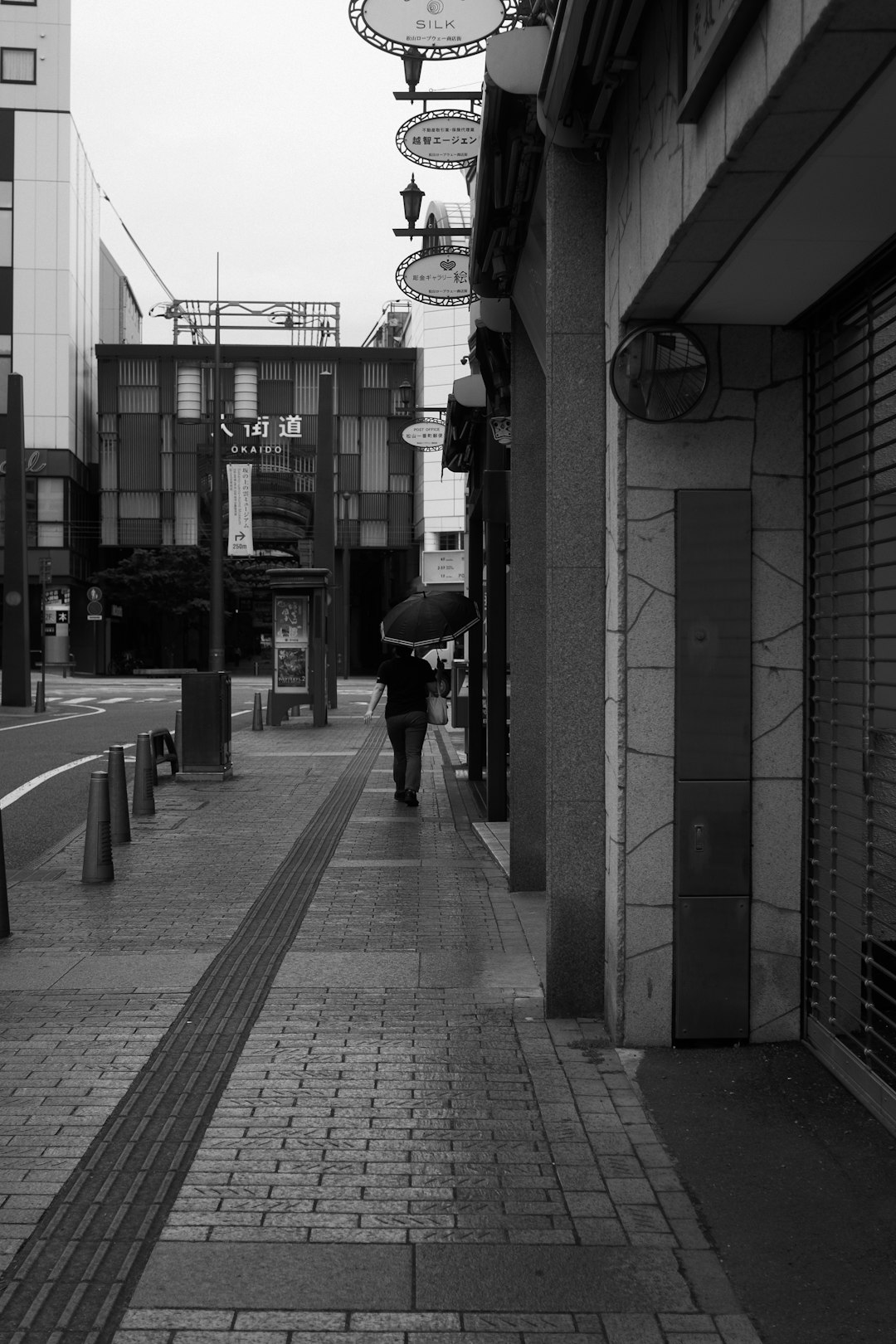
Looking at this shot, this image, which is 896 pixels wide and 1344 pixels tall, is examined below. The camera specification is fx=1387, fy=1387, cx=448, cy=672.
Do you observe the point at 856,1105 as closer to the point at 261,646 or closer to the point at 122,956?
the point at 122,956

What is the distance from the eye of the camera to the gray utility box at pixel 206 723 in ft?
53.4

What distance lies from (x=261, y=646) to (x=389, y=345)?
18473 millimetres

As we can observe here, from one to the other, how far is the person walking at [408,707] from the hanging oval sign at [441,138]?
4.68 metres

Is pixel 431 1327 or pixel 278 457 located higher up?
pixel 278 457

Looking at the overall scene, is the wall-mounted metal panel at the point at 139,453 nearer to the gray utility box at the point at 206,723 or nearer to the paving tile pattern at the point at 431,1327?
the gray utility box at the point at 206,723

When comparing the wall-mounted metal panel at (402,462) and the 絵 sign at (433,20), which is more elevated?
the wall-mounted metal panel at (402,462)

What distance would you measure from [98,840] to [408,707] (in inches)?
184

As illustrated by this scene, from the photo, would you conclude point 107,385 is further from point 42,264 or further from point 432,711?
point 432,711

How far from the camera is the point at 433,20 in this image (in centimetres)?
984

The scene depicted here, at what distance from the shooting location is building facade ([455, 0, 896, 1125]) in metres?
5.10

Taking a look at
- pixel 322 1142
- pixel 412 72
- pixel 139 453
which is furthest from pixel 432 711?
pixel 139 453

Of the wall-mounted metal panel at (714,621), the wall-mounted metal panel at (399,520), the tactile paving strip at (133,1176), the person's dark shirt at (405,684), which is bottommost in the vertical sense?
the tactile paving strip at (133,1176)

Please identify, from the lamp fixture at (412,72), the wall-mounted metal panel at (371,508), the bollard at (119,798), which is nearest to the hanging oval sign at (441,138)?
the lamp fixture at (412,72)

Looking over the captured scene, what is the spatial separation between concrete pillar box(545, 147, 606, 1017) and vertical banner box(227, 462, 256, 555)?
4304 centimetres
